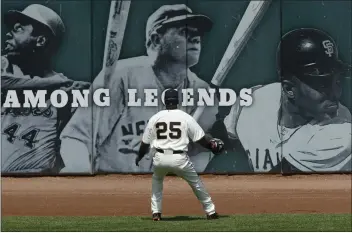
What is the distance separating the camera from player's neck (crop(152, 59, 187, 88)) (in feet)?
70.4

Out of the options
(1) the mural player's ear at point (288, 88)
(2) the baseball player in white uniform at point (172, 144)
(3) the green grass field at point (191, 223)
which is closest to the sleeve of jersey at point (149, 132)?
(2) the baseball player in white uniform at point (172, 144)

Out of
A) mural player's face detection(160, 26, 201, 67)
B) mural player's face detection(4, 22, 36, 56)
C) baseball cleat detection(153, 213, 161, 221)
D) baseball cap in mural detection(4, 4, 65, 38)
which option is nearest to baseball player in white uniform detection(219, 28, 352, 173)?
mural player's face detection(160, 26, 201, 67)

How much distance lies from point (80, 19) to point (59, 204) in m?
6.13

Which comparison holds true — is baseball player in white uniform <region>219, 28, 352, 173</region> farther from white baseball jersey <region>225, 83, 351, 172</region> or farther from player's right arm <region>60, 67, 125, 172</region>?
player's right arm <region>60, 67, 125, 172</region>

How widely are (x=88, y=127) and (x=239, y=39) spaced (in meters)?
4.00

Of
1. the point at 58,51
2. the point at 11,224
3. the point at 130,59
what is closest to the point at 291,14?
the point at 130,59

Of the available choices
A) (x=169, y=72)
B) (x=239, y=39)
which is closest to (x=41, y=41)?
(x=169, y=72)

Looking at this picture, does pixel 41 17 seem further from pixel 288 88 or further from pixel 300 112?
pixel 300 112

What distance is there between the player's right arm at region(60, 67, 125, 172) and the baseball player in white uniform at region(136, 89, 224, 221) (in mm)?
8496

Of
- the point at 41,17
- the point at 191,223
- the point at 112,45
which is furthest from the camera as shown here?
the point at 41,17

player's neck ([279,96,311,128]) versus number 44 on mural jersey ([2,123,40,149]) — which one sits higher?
player's neck ([279,96,311,128])

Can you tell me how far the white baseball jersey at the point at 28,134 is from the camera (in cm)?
2152

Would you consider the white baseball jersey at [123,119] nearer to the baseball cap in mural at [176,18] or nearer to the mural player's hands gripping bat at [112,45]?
the mural player's hands gripping bat at [112,45]

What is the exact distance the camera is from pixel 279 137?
21.6 m
